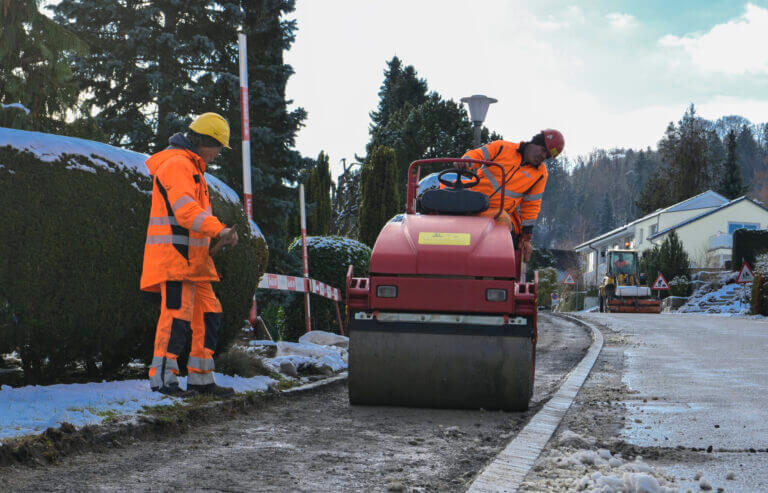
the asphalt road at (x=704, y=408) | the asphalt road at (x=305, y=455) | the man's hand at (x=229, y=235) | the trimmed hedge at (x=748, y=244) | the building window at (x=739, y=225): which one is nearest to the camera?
the asphalt road at (x=305, y=455)

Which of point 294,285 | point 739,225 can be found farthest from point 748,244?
point 294,285

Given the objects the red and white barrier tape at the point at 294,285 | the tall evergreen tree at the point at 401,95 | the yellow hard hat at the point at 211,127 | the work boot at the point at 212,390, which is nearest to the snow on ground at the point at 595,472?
the work boot at the point at 212,390

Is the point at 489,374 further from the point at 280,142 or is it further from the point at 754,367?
the point at 280,142

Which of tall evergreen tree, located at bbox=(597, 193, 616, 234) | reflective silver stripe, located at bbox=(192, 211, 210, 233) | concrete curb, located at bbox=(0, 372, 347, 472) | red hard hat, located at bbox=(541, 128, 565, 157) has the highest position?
tall evergreen tree, located at bbox=(597, 193, 616, 234)

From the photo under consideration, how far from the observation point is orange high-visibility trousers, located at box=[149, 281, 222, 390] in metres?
5.39

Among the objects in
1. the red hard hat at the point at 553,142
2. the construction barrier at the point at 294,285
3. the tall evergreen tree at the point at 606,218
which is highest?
the tall evergreen tree at the point at 606,218

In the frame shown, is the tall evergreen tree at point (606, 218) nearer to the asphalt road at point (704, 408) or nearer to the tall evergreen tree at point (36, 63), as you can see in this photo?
the asphalt road at point (704, 408)

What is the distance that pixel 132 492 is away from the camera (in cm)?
317

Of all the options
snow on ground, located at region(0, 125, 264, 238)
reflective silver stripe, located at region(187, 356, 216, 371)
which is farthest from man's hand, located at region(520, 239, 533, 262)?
snow on ground, located at region(0, 125, 264, 238)

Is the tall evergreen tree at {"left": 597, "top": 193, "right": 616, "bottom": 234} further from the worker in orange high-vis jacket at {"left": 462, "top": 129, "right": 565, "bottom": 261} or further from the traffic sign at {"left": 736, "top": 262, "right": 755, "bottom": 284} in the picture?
the worker in orange high-vis jacket at {"left": 462, "top": 129, "right": 565, "bottom": 261}

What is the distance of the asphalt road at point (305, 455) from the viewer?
3377 millimetres

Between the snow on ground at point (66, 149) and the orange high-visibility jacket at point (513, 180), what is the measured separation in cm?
281

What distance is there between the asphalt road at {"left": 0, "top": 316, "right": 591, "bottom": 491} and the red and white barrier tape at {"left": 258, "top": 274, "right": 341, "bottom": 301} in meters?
2.84

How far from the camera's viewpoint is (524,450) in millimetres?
4172
